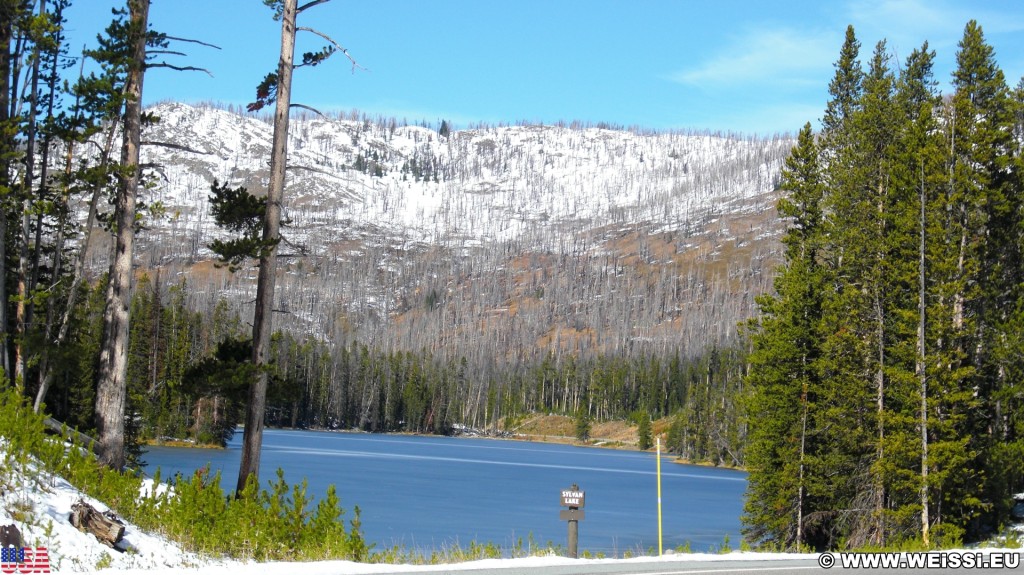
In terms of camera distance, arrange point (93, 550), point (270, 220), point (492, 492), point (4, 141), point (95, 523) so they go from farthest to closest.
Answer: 1. point (492, 492)
2. point (4, 141)
3. point (270, 220)
4. point (95, 523)
5. point (93, 550)

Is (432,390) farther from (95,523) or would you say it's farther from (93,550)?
(93,550)

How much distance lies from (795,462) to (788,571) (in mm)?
22038

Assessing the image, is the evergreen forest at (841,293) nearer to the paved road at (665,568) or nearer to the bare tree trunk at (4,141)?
the bare tree trunk at (4,141)

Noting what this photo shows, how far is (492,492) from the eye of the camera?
53.5 meters

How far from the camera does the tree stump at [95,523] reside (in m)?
12.1

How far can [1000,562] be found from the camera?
15.2m

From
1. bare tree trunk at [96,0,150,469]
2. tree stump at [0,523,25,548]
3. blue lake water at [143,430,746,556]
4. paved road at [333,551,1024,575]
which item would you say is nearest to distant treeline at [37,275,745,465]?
blue lake water at [143,430,746,556]

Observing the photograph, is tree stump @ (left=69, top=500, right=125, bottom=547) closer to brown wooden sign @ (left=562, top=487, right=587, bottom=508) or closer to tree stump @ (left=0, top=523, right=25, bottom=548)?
tree stump @ (left=0, top=523, right=25, bottom=548)

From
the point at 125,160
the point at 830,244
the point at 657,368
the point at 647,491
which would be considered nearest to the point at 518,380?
the point at 657,368

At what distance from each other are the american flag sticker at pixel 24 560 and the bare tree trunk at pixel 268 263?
18.7 feet

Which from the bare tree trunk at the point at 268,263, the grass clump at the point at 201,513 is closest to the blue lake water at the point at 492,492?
the bare tree trunk at the point at 268,263

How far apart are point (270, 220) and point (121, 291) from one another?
350 cm

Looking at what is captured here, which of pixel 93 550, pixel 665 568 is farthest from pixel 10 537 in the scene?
pixel 665 568

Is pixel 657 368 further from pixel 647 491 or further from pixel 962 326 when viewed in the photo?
pixel 962 326
